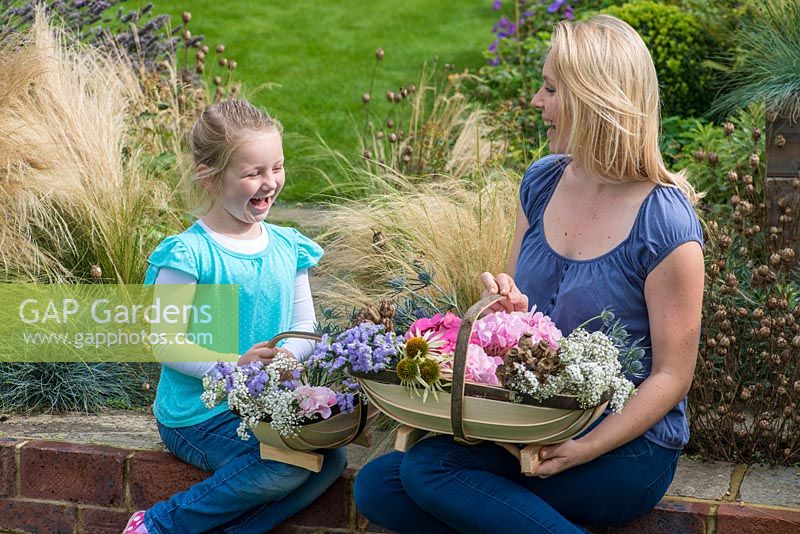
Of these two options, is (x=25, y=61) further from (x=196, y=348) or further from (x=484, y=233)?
(x=196, y=348)

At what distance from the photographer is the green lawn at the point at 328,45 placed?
26.1ft

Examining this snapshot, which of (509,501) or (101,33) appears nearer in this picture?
(509,501)

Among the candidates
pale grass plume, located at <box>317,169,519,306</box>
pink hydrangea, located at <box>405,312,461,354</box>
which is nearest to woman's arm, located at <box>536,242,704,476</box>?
pink hydrangea, located at <box>405,312,461,354</box>

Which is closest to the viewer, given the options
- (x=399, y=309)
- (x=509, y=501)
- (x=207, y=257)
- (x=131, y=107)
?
(x=509, y=501)

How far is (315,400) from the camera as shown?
259cm

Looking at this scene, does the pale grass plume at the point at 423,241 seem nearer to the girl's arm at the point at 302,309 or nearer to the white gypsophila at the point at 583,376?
the girl's arm at the point at 302,309

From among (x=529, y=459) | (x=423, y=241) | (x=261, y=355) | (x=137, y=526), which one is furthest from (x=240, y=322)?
(x=423, y=241)

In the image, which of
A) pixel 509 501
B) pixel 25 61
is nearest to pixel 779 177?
pixel 509 501

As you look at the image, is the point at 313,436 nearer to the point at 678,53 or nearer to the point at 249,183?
the point at 249,183

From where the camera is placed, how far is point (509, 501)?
7.98 feet

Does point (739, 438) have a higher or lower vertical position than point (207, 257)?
lower

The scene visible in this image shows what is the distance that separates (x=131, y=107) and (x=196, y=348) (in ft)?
10.3

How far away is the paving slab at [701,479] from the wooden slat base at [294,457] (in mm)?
908

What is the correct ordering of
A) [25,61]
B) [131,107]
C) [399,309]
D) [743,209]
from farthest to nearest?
1. [131,107]
2. [25,61]
3. [743,209]
4. [399,309]
